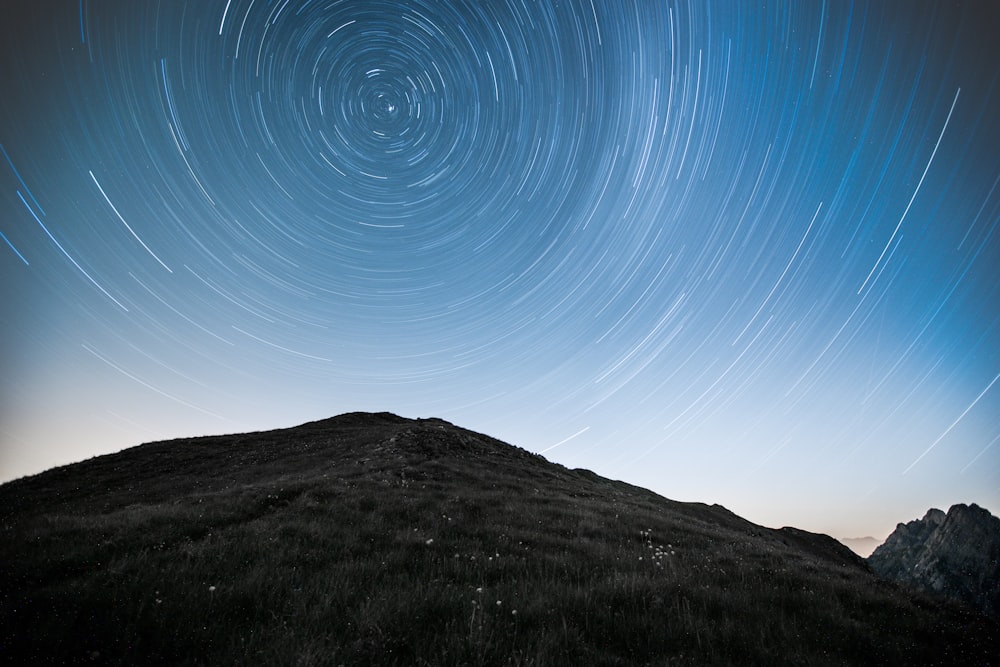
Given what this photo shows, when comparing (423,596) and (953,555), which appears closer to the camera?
(423,596)

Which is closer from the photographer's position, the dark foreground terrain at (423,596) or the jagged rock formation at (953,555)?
the dark foreground terrain at (423,596)

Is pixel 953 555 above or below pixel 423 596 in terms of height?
above

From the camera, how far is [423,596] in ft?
18.8

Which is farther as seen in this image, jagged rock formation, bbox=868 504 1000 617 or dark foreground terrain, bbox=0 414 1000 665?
jagged rock formation, bbox=868 504 1000 617

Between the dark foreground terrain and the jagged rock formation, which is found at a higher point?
the jagged rock formation

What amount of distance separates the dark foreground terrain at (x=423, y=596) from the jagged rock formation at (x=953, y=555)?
383ft

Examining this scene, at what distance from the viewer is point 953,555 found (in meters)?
102

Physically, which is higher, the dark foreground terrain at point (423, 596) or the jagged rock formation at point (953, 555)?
the jagged rock formation at point (953, 555)

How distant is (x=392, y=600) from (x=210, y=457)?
28.9 metres

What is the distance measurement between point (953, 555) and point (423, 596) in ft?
498

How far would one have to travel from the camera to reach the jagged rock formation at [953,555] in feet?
309

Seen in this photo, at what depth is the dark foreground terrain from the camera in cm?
454

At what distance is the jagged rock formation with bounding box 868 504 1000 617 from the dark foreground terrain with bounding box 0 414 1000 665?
116794mm

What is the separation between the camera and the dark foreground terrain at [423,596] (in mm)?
4543
